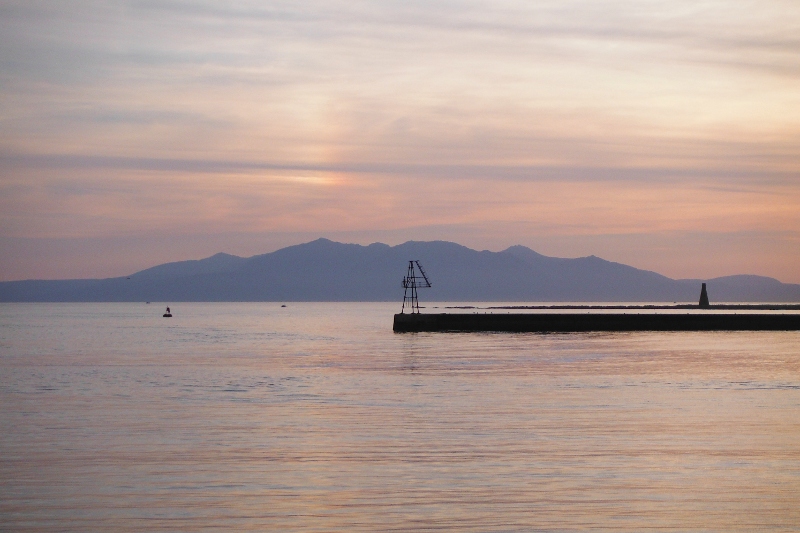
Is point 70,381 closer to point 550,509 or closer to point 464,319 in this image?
point 550,509

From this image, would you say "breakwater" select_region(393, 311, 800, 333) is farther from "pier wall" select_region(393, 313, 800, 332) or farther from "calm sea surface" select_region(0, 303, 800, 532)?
"calm sea surface" select_region(0, 303, 800, 532)

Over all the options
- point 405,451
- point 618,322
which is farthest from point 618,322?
point 405,451

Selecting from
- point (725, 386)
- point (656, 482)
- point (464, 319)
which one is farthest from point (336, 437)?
point (464, 319)

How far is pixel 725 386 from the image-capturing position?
36.5 meters

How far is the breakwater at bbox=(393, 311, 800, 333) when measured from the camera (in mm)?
101438

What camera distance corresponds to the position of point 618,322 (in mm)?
102062

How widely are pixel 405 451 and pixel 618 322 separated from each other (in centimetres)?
8523

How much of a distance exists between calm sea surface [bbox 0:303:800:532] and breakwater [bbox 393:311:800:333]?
58173mm

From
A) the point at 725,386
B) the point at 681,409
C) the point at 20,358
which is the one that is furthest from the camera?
the point at 20,358

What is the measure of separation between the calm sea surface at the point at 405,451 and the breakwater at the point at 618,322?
191 feet

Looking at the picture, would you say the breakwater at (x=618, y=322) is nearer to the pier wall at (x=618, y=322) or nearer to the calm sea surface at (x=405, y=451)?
the pier wall at (x=618, y=322)

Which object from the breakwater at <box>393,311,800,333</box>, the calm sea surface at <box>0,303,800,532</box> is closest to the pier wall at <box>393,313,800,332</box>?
the breakwater at <box>393,311,800,333</box>

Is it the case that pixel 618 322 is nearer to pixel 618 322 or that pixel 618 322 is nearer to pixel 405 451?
pixel 618 322

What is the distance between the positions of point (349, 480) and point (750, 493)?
698cm
